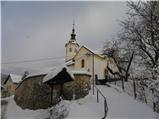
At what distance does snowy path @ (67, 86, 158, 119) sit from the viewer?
6691 millimetres

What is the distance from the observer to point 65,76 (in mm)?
8469

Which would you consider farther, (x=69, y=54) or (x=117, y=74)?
(x=69, y=54)

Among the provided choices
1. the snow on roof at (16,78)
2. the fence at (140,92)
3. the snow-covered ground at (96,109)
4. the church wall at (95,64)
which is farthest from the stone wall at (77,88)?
the snow on roof at (16,78)

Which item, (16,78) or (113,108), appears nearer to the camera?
(113,108)

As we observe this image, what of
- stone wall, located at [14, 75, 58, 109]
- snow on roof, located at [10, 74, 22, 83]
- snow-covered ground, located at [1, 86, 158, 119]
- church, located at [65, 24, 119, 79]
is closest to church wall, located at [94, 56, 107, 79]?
church, located at [65, 24, 119, 79]

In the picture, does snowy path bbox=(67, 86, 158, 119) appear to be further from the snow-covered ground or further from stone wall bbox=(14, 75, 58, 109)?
stone wall bbox=(14, 75, 58, 109)

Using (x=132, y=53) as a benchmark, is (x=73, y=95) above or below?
below

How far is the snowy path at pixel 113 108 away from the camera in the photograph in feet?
22.0

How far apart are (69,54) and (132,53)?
9.32 metres

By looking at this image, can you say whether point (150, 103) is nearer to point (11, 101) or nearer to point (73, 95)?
point (73, 95)

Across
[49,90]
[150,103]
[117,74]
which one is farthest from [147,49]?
[117,74]

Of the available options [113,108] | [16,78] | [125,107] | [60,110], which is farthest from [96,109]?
[16,78]

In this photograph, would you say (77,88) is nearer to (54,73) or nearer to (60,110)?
(54,73)

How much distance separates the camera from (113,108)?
7.69 metres
